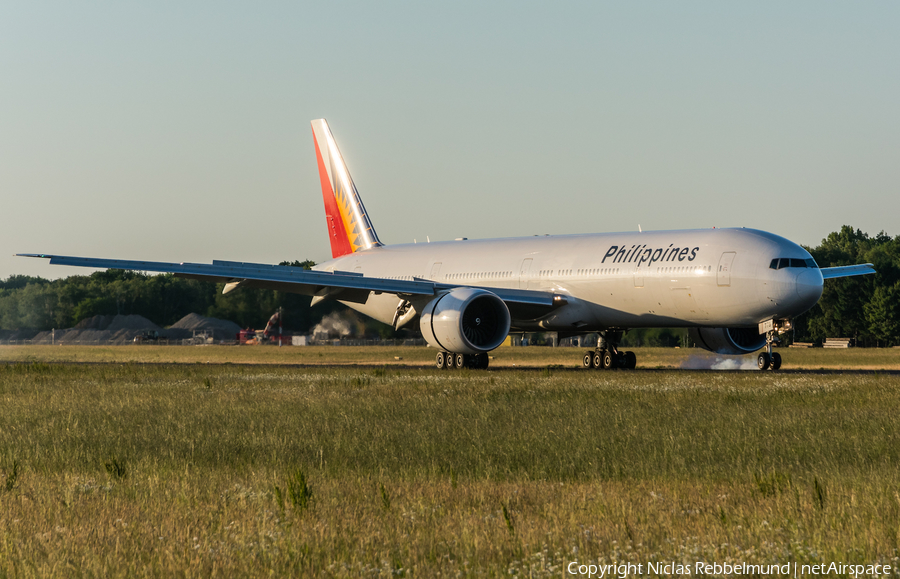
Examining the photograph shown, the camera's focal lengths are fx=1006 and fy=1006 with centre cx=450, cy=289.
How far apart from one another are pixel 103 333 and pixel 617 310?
63.5 meters

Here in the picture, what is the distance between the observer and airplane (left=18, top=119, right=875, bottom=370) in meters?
26.2

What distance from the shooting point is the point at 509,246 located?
1340 inches

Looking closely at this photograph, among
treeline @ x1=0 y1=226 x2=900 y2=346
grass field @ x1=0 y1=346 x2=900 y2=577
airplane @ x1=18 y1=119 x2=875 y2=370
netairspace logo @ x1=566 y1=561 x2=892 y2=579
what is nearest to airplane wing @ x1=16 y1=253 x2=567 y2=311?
airplane @ x1=18 y1=119 x2=875 y2=370

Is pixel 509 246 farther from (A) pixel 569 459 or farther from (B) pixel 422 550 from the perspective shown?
(B) pixel 422 550

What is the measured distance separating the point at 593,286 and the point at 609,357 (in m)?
3.07

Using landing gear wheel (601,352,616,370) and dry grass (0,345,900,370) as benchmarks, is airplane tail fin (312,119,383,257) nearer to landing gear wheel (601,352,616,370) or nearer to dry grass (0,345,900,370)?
dry grass (0,345,900,370)

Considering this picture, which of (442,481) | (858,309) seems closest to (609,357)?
(442,481)

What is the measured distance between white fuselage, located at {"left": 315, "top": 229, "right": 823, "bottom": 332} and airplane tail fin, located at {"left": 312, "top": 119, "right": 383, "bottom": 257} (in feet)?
20.7

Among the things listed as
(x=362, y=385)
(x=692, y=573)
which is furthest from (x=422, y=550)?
(x=362, y=385)

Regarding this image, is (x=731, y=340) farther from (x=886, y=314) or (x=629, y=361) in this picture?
(x=886, y=314)

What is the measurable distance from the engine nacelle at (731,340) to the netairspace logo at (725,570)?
2480 cm

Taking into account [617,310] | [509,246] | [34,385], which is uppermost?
[509,246]

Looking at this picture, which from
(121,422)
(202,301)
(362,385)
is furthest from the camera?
(202,301)

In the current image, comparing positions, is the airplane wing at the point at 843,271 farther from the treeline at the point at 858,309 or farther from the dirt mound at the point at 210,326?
the dirt mound at the point at 210,326
